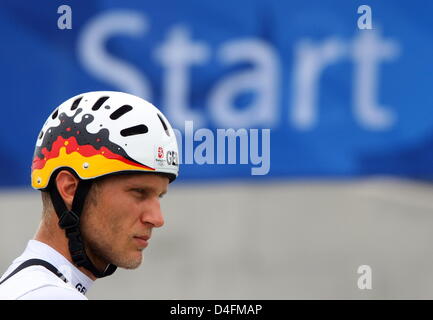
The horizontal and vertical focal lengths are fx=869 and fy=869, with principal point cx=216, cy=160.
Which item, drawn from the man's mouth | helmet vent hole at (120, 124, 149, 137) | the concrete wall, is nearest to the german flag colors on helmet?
helmet vent hole at (120, 124, 149, 137)

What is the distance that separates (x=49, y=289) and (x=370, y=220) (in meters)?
11.2

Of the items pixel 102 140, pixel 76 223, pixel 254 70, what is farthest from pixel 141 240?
pixel 254 70

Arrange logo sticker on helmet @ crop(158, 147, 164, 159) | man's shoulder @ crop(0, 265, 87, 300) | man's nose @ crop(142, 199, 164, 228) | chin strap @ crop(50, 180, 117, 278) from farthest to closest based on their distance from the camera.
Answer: logo sticker on helmet @ crop(158, 147, 164, 159), man's nose @ crop(142, 199, 164, 228), chin strap @ crop(50, 180, 117, 278), man's shoulder @ crop(0, 265, 87, 300)

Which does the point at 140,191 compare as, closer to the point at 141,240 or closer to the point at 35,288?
the point at 141,240

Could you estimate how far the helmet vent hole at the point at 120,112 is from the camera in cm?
568

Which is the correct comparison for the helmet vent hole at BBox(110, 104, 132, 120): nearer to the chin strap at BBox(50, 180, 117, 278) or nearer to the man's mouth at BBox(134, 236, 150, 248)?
the chin strap at BBox(50, 180, 117, 278)

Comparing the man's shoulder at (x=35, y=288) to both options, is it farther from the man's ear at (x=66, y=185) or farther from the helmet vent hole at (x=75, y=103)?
the helmet vent hole at (x=75, y=103)

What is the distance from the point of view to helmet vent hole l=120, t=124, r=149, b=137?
18.5 feet

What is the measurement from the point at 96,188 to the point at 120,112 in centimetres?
53

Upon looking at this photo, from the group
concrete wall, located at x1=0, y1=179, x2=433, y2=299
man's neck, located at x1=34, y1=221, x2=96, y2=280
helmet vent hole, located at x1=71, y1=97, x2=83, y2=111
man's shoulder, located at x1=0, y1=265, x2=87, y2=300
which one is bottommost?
man's shoulder, located at x1=0, y1=265, x2=87, y2=300

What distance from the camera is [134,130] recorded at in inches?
224

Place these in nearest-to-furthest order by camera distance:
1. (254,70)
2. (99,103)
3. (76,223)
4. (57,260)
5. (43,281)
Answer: (43,281), (57,260), (76,223), (99,103), (254,70)

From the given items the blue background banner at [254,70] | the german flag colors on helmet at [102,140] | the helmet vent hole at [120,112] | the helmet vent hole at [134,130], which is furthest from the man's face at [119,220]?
the blue background banner at [254,70]

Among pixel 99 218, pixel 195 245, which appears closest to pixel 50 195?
pixel 99 218
